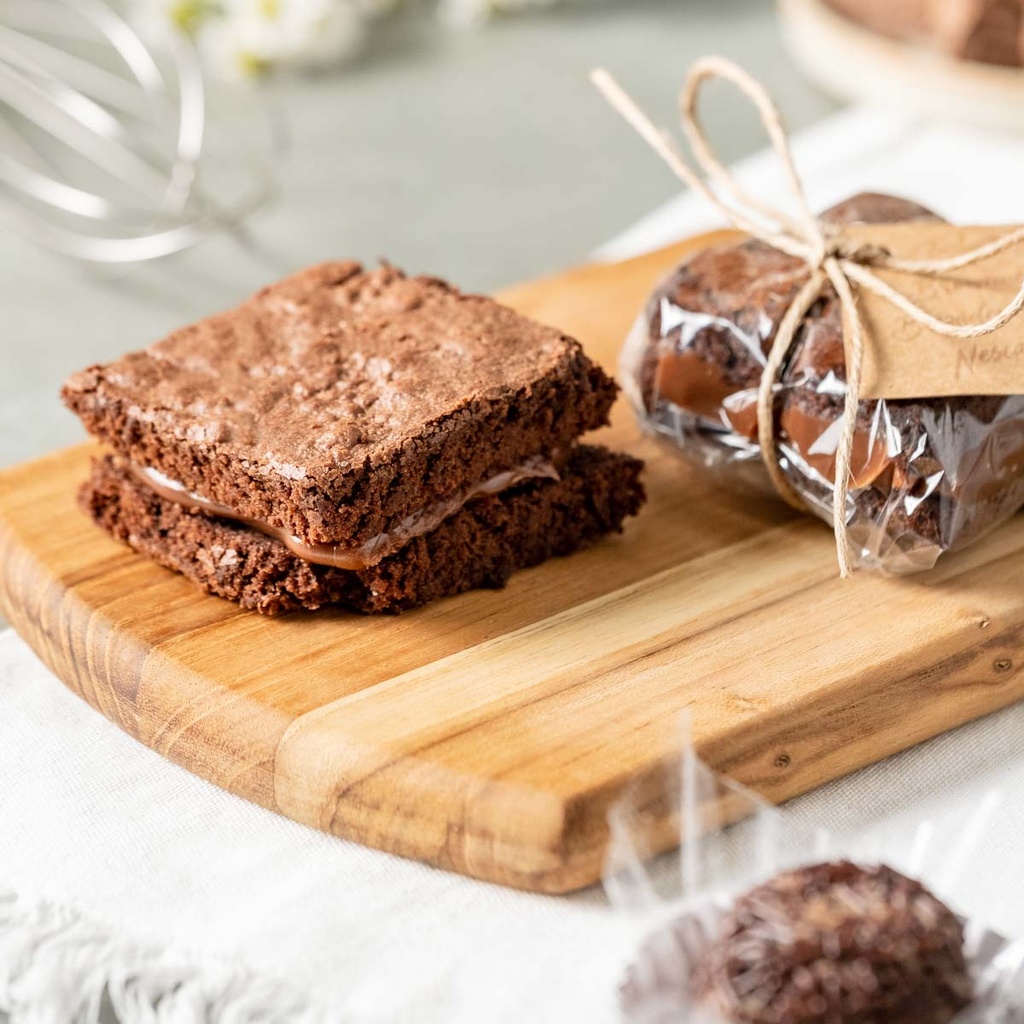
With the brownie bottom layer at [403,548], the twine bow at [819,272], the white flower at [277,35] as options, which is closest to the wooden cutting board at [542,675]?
the brownie bottom layer at [403,548]

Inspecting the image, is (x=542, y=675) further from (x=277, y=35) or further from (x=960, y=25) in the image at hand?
(x=277, y=35)

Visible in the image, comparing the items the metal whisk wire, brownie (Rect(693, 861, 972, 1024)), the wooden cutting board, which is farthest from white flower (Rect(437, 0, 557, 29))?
brownie (Rect(693, 861, 972, 1024))

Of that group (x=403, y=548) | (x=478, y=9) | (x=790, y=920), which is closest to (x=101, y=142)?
(x=478, y=9)

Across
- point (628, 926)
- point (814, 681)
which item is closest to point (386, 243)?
point (814, 681)

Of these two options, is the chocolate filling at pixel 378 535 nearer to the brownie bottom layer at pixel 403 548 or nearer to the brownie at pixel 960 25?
the brownie bottom layer at pixel 403 548

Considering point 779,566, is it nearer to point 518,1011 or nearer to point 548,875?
point 548,875

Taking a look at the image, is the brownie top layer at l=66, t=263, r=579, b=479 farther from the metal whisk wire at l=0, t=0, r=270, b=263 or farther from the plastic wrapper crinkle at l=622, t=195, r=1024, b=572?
the metal whisk wire at l=0, t=0, r=270, b=263
